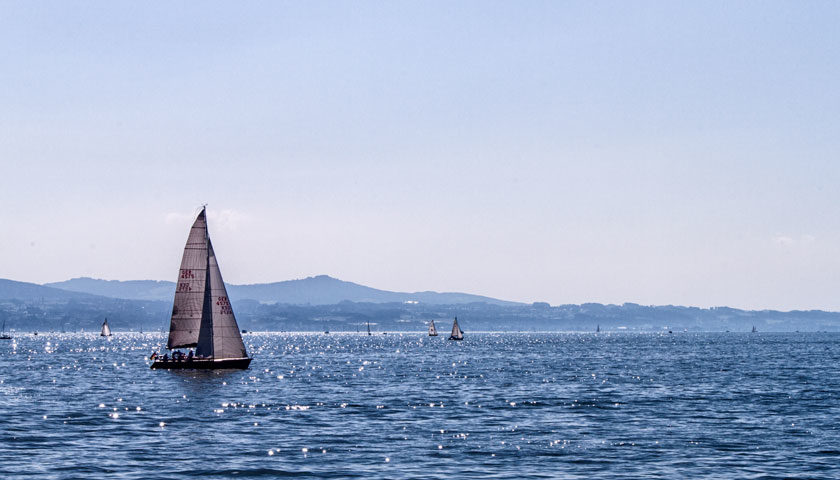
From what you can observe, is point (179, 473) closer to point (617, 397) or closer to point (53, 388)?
point (617, 397)

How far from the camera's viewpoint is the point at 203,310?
287 ft

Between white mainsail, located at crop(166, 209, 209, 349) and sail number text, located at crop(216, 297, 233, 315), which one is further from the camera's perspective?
white mainsail, located at crop(166, 209, 209, 349)

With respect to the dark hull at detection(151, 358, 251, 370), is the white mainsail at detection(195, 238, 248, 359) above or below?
above

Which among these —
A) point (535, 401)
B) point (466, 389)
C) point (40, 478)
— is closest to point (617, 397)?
point (535, 401)

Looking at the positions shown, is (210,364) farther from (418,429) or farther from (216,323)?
(418,429)

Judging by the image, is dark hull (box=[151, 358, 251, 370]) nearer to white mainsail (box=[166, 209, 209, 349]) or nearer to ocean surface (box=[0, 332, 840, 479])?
ocean surface (box=[0, 332, 840, 479])

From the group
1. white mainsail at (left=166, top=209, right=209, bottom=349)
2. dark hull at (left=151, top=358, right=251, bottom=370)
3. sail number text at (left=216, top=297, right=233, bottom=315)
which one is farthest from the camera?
white mainsail at (left=166, top=209, right=209, bottom=349)

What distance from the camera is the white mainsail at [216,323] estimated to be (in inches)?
3452

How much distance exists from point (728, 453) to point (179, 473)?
23464 mm

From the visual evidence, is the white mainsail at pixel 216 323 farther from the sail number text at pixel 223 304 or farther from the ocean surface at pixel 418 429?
the ocean surface at pixel 418 429

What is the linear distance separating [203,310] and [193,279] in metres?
3.51

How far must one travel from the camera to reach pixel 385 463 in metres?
38.7

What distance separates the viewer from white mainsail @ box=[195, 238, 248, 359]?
87.7 metres

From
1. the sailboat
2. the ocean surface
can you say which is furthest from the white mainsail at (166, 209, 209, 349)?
the ocean surface
